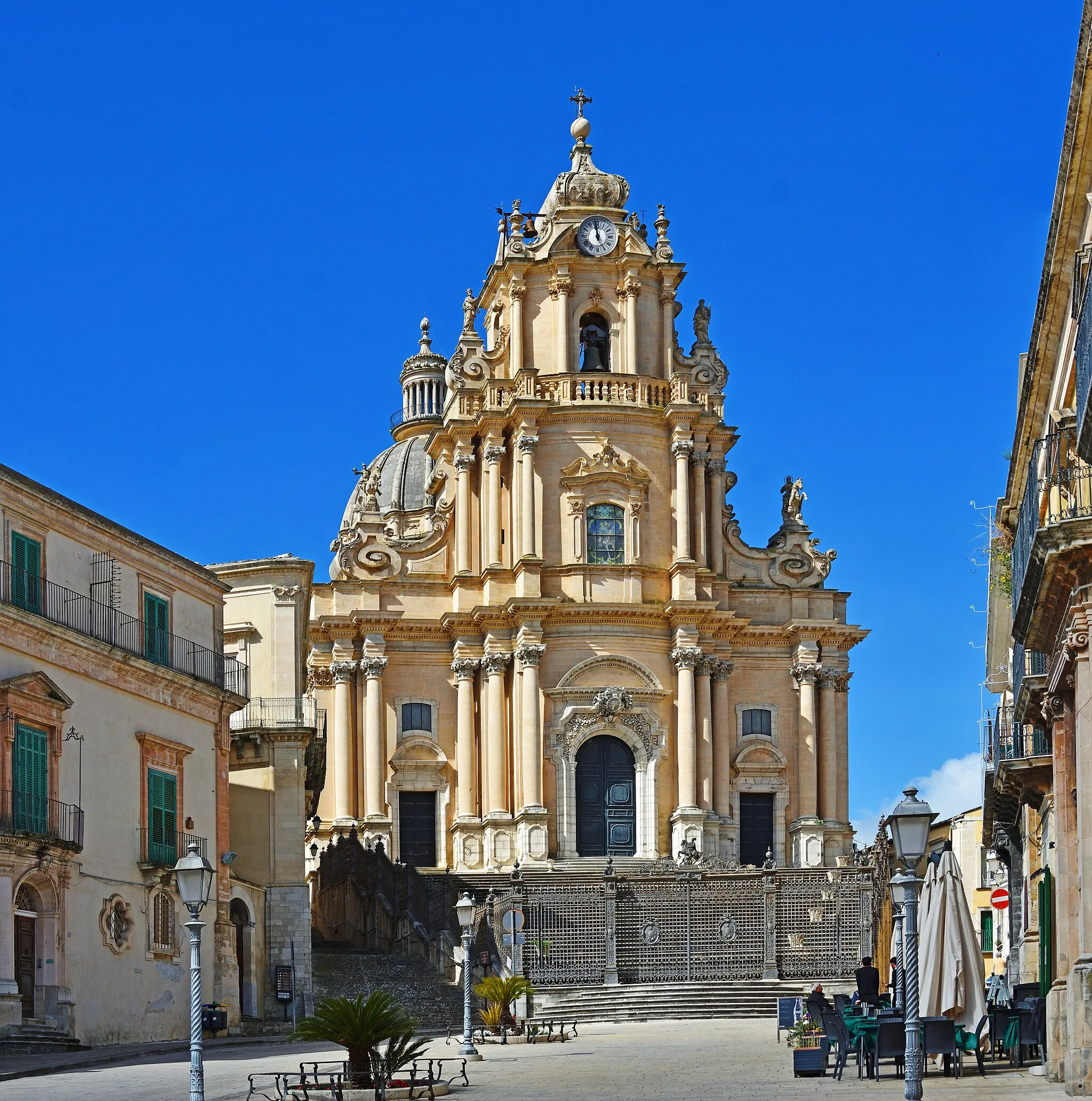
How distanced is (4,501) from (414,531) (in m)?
37.3

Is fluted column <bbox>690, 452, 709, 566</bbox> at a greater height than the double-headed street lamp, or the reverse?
fluted column <bbox>690, 452, 709, 566</bbox>

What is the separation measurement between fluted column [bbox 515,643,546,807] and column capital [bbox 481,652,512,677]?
89 cm

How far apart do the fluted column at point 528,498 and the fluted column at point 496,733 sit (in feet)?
10.9

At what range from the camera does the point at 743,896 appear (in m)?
49.6

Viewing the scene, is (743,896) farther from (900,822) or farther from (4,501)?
(900,822)

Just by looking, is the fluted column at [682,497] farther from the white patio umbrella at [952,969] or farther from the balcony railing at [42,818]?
the white patio umbrella at [952,969]

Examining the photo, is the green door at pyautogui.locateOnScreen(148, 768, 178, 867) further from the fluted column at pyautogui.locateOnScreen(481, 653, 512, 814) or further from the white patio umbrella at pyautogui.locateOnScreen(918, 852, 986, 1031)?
the fluted column at pyautogui.locateOnScreen(481, 653, 512, 814)

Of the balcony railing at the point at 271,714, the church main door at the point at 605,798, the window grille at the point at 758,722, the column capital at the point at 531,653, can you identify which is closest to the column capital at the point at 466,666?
the column capital at the point at 531,653

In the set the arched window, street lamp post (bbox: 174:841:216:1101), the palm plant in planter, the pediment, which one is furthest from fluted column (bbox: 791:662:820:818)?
street lamp post (bbox: 174:841:216:1101)

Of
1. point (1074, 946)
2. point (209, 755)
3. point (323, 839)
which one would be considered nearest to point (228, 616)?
point (209, 755)

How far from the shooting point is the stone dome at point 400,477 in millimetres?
90562

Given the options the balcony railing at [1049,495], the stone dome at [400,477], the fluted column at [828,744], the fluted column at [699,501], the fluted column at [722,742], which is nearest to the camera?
the balcony railing at [1049,495]

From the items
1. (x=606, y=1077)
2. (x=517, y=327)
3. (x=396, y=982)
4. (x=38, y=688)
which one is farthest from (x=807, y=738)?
(x=606, y=1077)

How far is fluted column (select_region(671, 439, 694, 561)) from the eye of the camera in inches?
2431
